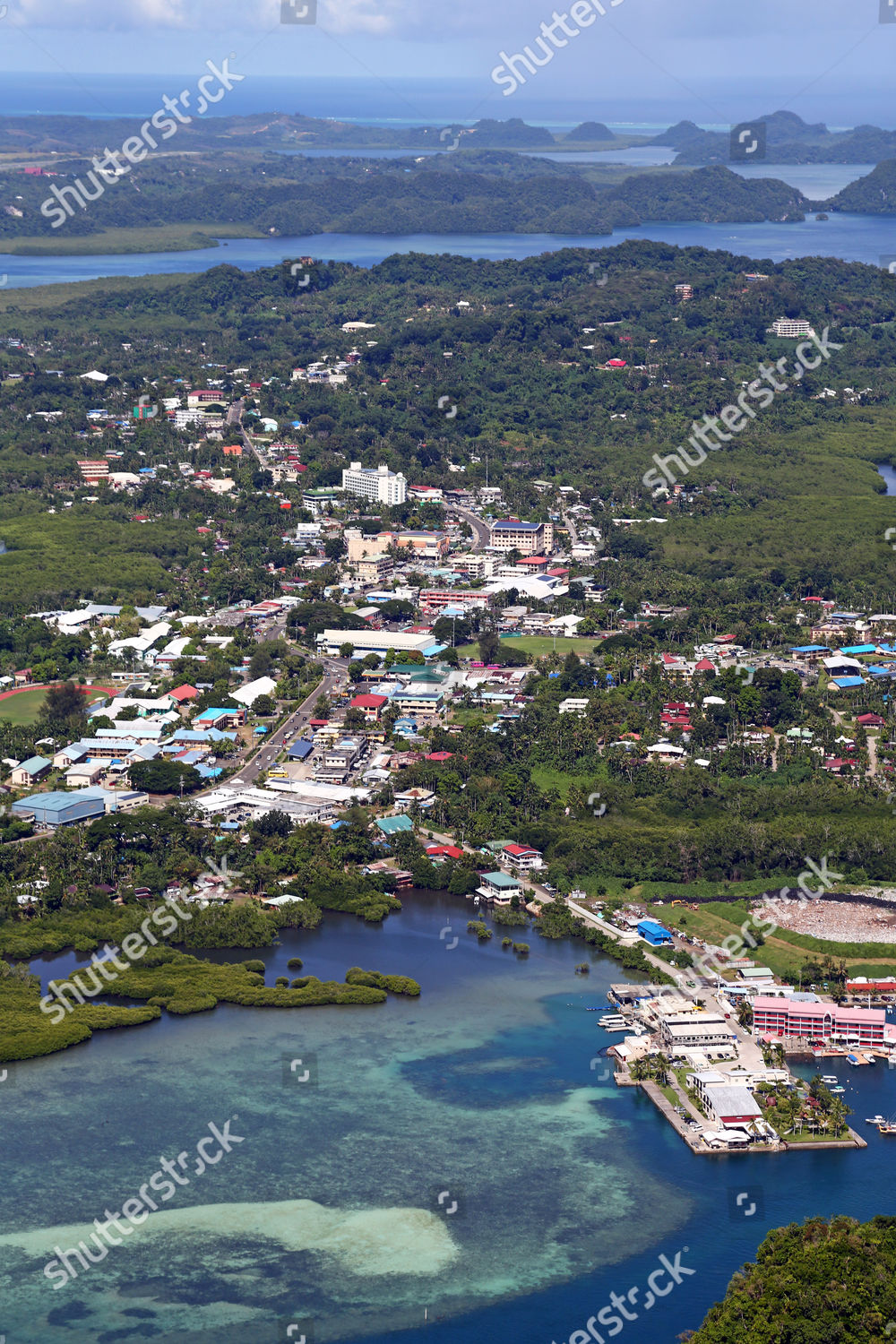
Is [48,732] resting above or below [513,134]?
below

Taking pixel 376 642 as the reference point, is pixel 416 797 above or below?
below

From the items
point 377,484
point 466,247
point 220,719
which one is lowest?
point 220,719

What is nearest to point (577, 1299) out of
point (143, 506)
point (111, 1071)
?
point (111, 1071)

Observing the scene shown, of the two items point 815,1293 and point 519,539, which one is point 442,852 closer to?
point 815,1293

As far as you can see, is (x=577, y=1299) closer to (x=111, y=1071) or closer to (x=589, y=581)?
(x=111, y=1071)

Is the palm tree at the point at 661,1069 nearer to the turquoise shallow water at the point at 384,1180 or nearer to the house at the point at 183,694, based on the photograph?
the turquoise shallow water at the point at 384,1180

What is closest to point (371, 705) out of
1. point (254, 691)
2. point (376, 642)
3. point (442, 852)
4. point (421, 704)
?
point (421, 704)
